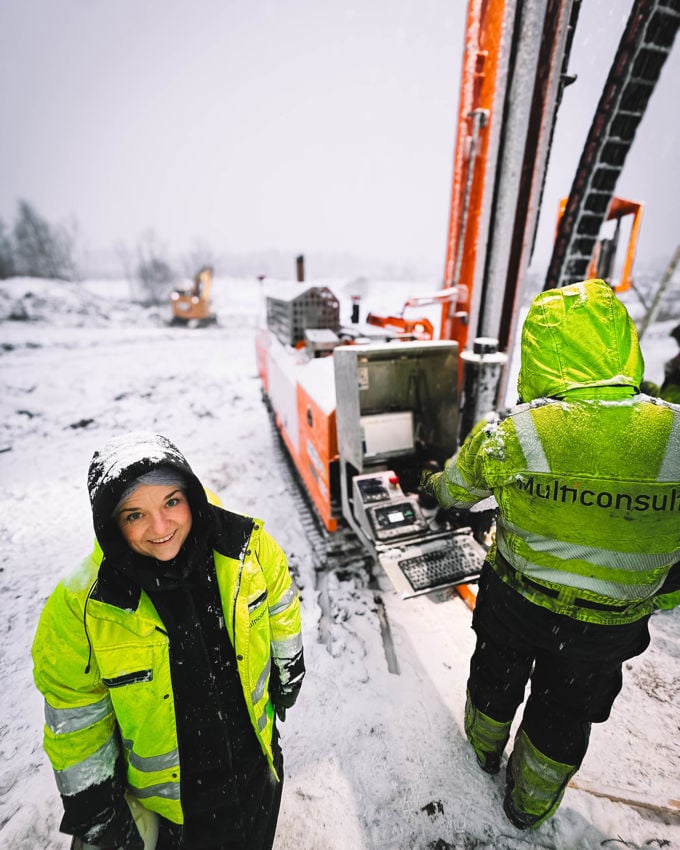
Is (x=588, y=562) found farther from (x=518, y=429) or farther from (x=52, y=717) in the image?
(x=52, y=717)

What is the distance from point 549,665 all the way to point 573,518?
0.83 metres

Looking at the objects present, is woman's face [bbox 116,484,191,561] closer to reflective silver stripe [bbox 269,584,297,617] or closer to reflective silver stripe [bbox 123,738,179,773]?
reflective silver stripe [bbox 269,584,297,617]

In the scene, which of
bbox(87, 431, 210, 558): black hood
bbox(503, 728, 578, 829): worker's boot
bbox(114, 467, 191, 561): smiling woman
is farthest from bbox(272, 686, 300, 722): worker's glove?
bbox(503, 728, 578, 829): worker's boot

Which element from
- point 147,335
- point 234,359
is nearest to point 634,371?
point 234,359

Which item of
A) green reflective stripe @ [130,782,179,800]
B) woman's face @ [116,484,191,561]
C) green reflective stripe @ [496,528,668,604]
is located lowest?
green reflective stripe @ [130,782,179,800]

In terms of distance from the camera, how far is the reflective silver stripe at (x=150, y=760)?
4.08 feet

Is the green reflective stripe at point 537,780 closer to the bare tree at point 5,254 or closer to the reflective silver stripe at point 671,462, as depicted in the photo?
the reflective silver stripe at point 671,462

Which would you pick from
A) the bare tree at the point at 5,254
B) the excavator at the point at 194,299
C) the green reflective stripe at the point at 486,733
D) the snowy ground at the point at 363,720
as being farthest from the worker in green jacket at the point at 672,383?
the bare tree at the point at 5,254

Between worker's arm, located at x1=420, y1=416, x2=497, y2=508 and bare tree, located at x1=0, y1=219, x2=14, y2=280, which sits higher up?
bare tree, located at x1=0, y1=219, x2=14, y2=280

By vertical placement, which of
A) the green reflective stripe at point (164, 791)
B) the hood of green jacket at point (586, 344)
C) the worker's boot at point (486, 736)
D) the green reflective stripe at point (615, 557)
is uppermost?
the hood of green jacket at point (586, 344)

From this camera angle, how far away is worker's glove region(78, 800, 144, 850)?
121 centimetres

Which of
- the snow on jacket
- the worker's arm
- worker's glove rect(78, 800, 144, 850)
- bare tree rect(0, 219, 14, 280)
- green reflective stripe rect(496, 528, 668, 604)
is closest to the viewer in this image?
worker's glove rect(78, 800, 144, 850)

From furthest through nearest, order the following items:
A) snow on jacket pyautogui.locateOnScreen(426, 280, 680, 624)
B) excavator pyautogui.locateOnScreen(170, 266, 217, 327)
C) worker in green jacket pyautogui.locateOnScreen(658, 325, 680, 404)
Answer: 1. excavator pyautogui.locateOnScreen(170, 266, 217, 327)
2. worker in green jacket pyautogui.locateOnScreen(658, 325, 680, 404)
3. snow on jacket pyautogui.locateOnScreen(426, 280, 680, 624)

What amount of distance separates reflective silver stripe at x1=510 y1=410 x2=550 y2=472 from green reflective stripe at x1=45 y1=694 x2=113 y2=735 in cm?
172
